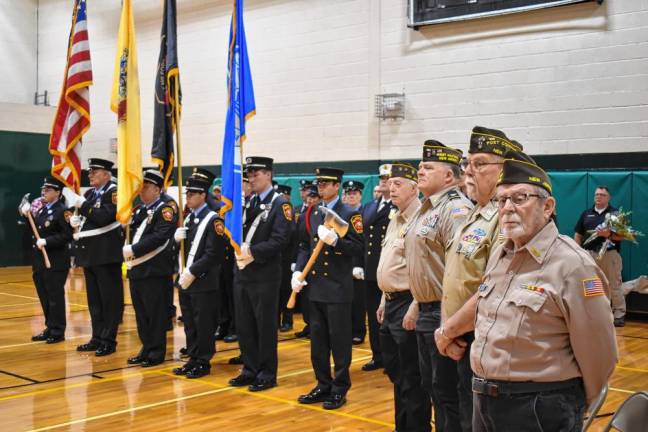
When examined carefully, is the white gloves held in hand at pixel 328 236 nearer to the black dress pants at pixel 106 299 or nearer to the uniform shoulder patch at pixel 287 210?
the uniform shoulder patch at pixel 287 210

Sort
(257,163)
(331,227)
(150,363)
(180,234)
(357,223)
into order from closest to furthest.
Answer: (331,227) < (357,223) < (257,163) < (180,234) < (150,363)

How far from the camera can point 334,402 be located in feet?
18.0

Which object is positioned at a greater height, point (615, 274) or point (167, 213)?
point (167, 213)

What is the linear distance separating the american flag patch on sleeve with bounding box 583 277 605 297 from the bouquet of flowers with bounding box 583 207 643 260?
7.08m

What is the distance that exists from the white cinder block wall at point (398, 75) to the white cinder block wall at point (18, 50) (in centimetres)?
275

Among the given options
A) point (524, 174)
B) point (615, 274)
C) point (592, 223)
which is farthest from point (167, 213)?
point (615, 274)

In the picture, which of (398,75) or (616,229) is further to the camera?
(398,75)

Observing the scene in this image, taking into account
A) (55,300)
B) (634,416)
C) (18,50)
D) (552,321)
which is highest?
(18,50)

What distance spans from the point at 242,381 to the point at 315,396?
0.85m

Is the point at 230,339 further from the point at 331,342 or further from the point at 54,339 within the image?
the point at 331,342

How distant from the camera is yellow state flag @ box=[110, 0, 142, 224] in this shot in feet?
23.6

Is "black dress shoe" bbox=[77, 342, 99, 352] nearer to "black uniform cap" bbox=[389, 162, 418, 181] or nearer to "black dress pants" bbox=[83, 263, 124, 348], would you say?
"black dress pants" bbox=[83, 263, 124, 348]

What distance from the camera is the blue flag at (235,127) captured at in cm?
600

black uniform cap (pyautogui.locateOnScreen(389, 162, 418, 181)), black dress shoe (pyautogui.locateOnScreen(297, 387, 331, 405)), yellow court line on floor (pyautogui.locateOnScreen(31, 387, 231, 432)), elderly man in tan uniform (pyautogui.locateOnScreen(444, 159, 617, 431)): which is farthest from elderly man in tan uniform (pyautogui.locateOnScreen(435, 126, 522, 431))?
yellow court line on floor (pyautogui.locateOnScreen(31, 387, 231, 432))
